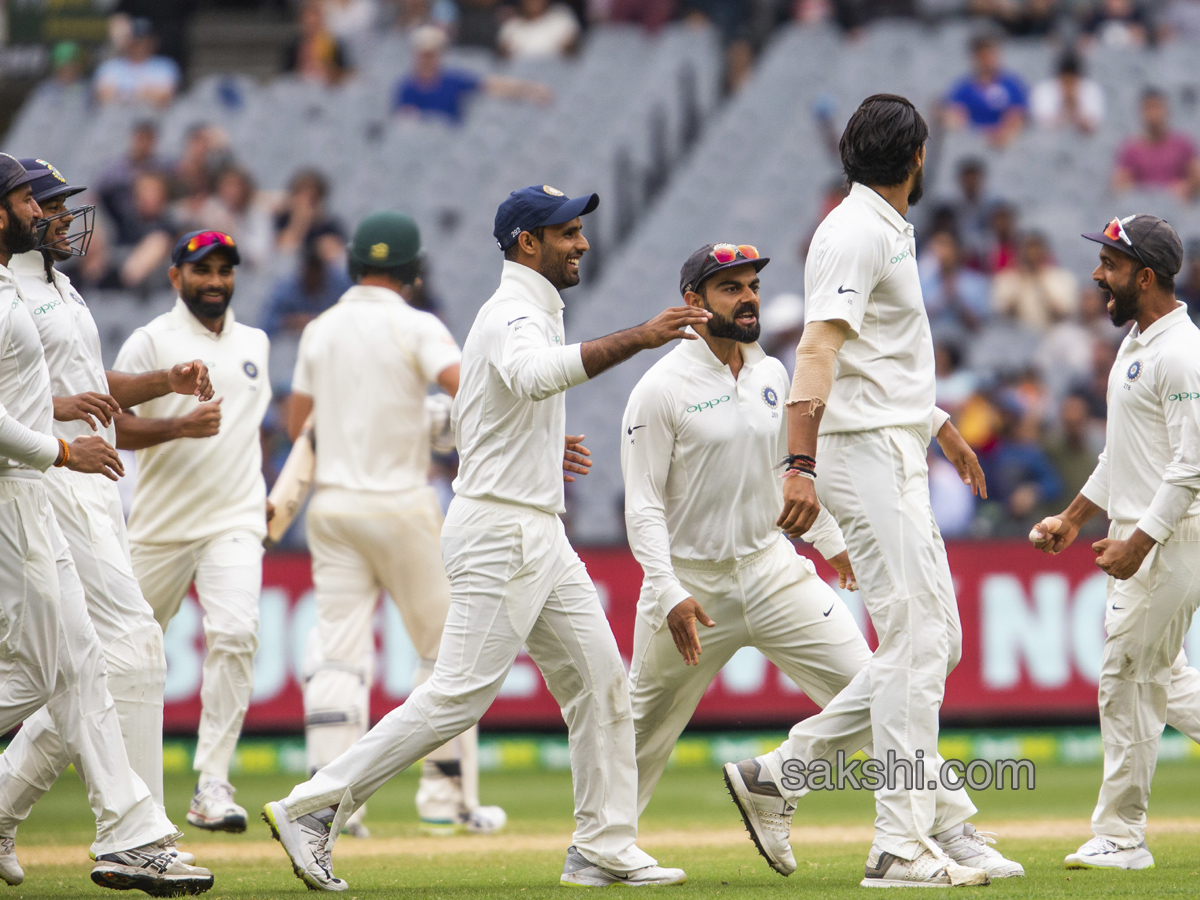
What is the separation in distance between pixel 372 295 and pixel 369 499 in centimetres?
109

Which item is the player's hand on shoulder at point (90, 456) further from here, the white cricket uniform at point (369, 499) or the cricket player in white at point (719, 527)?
the white cricket uniform at point (369, 499)

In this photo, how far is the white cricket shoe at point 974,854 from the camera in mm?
6035

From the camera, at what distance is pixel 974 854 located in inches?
238

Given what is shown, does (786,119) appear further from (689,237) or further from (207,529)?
(207,529)

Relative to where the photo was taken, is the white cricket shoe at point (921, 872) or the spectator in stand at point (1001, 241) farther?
the spectator in stand at point (1001, 241)

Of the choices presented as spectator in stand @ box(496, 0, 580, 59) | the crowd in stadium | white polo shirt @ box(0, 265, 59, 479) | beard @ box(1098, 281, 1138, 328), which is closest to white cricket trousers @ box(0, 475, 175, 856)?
white polo shirt @ box(0, 265, 59, 479)

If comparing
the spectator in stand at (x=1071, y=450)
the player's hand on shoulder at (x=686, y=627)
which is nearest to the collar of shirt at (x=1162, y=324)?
the player's hand on shoulder at (x=686, y=627)

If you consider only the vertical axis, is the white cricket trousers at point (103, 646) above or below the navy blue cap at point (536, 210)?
below

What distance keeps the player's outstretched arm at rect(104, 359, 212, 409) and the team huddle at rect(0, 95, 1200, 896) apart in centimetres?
2

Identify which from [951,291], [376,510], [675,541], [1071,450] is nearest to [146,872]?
[675,541]

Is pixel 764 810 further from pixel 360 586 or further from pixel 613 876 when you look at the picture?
pixel 360 586

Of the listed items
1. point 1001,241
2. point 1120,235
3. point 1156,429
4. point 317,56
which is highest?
point 317,56

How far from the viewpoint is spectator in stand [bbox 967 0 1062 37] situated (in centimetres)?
1847

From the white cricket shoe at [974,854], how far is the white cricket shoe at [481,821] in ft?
9.81
